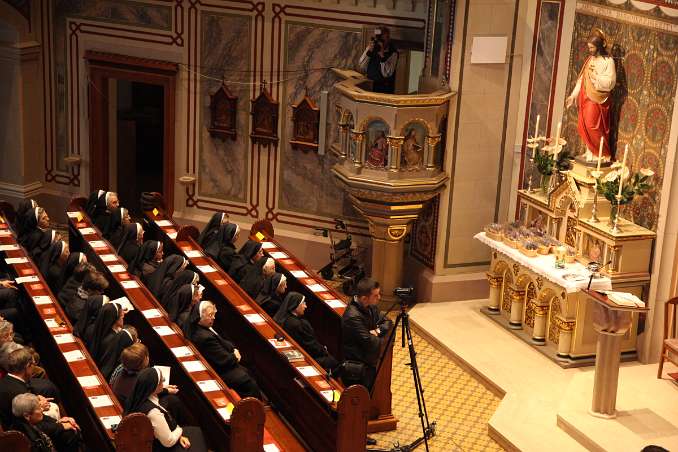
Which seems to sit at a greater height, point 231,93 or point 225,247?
point 231,93

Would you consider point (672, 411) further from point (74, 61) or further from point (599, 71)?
point (74, 61)

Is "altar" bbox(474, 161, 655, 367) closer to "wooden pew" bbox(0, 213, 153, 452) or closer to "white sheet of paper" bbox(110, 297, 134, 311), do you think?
"white sheet of paper" bbox(110, 297, 134, 311)

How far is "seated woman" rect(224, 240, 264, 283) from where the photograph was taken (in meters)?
11.3

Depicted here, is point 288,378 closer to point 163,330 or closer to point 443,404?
point 163,330

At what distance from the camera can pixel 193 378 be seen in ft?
28.3

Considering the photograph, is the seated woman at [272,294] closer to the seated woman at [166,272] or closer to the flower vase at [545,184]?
the seated woman at [166,272]

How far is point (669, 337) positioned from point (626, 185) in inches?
63.9

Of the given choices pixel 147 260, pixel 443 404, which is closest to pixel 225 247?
pixel 147 260

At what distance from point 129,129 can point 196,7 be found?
14.4ft

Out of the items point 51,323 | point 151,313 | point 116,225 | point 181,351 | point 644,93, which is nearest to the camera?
point 181,351

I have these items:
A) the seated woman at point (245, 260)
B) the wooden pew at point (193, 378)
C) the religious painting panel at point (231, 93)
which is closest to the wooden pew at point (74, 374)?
the wooden pew at point (193, 378)

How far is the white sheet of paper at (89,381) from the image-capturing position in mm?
8344

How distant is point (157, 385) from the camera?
25.0 ft

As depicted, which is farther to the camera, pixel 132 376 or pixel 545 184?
pixel 545 184
